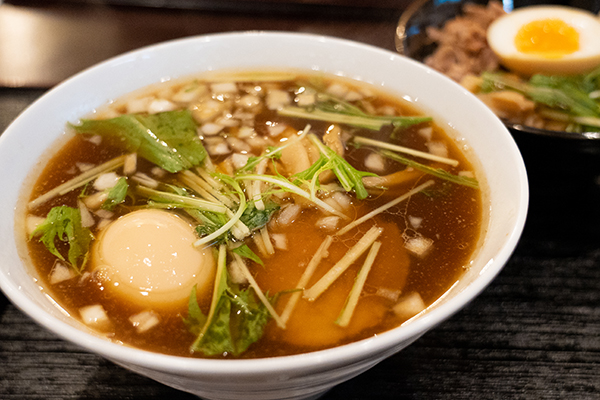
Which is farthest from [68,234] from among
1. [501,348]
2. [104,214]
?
[501,348]

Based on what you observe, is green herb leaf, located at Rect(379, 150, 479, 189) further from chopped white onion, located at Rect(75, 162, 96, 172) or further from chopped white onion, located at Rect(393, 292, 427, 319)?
chopped white onion, located at Rect(75, 162, 96, 172)

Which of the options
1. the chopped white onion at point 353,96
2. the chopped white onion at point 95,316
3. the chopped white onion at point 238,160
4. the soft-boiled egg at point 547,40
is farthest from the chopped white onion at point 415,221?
the soft-boiled egg at point 547,40

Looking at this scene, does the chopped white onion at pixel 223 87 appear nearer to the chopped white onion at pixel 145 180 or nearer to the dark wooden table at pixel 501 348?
the chopped white onion at pixel 145 180

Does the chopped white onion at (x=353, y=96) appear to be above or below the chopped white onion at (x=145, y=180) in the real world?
below

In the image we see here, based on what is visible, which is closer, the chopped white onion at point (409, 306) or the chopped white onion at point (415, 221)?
the chopped white onion at point (409, 306)

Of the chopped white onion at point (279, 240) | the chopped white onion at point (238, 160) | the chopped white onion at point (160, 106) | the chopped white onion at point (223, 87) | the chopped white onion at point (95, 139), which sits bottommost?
the chopped white onion at point (279, 240)

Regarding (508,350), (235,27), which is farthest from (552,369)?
(235,27)

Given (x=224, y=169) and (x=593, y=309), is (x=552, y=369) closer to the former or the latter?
(x=593, y=309)

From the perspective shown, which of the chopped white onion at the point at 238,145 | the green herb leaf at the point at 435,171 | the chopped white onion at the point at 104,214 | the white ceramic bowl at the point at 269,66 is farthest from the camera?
the chopped white onion at the point at 238,145
